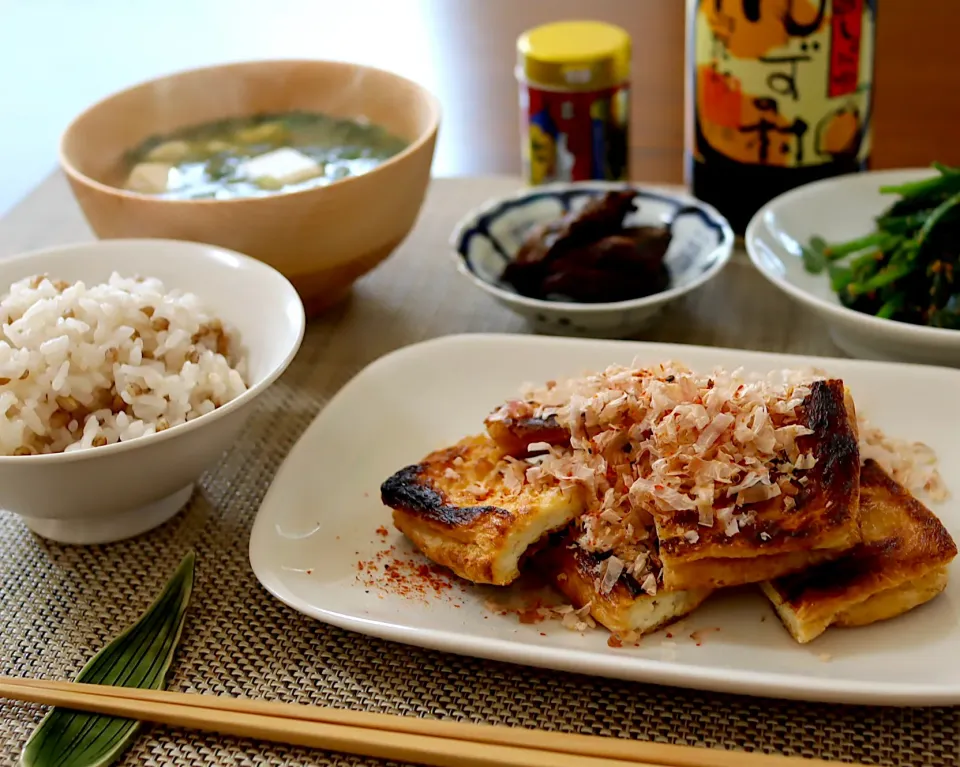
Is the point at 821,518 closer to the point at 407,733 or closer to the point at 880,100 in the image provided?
the point at 407,733

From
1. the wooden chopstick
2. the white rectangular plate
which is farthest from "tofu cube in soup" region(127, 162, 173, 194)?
the wooden chopstick

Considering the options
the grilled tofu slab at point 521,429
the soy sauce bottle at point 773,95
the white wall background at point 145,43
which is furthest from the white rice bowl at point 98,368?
the white wall background at point 145,43

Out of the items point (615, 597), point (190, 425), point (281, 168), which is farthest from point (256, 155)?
point (615, 597)

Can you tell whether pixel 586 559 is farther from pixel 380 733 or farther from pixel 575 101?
pixel 575 101

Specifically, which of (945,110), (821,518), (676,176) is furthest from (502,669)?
(945,110)

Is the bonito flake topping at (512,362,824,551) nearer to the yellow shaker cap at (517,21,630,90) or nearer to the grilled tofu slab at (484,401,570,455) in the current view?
the grilled tofu slab at (484,401,570,455)

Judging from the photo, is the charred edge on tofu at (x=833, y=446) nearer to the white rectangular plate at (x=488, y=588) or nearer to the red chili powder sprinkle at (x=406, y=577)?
the white rectangular plate at (x=488, y=588)
